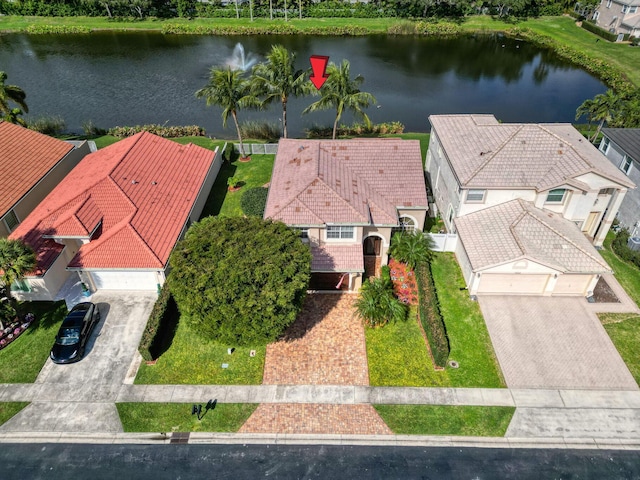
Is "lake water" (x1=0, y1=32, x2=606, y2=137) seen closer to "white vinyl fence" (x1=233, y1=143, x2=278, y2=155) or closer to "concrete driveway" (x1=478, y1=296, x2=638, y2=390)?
"white vinyl fence" (x1=233, y1=143, x2=278, y2=155)

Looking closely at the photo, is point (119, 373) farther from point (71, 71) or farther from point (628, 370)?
point (71, 71)

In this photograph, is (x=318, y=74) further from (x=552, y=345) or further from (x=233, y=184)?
(x=552, y=345)

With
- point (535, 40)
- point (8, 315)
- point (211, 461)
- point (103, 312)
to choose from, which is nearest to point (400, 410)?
point (211, 461)

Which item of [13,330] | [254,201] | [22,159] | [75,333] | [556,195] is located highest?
[556,195]

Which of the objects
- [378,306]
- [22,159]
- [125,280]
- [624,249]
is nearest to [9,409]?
[125,280]

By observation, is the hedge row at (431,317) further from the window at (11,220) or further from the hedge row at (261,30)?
the hedge row at (261,30)

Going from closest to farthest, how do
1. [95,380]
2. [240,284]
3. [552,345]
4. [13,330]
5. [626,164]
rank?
[240,284] → [95,380] → [552,345] → [13,330] → [626,164]

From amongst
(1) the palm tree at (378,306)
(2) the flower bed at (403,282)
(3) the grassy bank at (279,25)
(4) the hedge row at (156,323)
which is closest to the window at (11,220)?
(4) the hedge row at (156,323)
